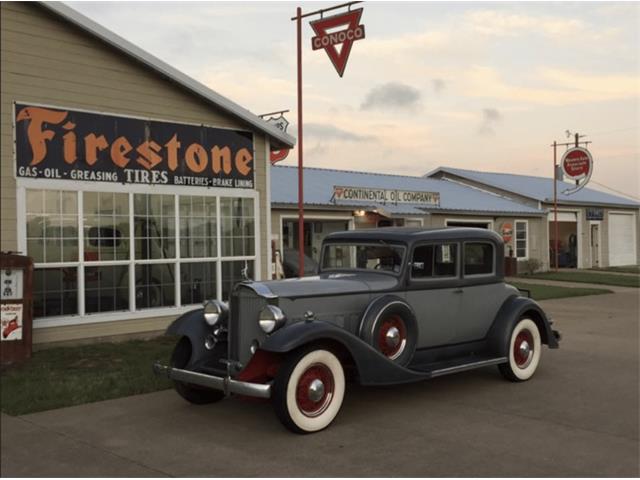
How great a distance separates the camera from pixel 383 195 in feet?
66.8

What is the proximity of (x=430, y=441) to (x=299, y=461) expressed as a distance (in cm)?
110

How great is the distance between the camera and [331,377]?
19.1ft

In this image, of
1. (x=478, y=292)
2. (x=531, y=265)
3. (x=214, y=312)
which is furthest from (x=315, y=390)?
(x=531, y=265)

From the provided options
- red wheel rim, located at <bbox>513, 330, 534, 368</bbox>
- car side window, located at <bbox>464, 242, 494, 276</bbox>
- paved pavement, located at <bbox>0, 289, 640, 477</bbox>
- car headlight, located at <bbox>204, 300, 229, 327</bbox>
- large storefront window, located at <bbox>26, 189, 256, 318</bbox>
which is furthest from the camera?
large storefront window, located at <bbox>26, 189, 256, 318</bbox>

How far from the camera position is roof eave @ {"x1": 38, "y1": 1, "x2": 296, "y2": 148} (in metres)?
9.05

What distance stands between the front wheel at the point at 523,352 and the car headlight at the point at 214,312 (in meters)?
3.11

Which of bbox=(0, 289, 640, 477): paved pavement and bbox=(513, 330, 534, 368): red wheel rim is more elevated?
bbox=(513, 330, 534, 368): red wheel rim

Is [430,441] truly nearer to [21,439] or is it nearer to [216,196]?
[21,439]

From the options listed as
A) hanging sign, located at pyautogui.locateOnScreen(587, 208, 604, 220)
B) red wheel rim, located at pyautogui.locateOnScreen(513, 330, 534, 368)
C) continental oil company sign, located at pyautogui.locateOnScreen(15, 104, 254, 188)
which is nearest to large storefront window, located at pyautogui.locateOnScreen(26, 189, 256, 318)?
continental oil company sign, located at pyautogui.locateOnScreen(15, 104, 254, 188)

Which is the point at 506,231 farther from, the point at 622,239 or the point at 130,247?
the point at 130,247

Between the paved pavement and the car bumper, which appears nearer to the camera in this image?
the paved pavement

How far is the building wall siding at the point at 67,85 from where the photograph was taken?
341 inches

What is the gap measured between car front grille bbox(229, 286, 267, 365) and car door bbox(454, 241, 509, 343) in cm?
233

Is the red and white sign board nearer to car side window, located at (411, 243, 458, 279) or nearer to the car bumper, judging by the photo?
the car bumper
